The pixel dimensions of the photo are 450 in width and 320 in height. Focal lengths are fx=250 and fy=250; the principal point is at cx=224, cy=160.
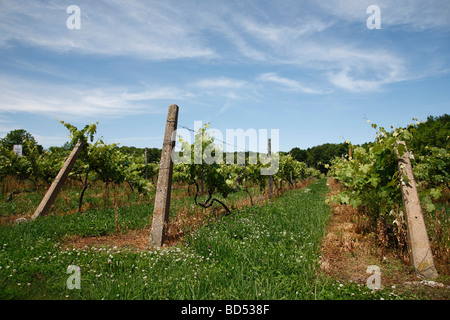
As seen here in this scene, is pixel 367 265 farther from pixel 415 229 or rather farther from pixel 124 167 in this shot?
pixel 124 167

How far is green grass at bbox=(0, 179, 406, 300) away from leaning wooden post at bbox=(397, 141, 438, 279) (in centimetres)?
92

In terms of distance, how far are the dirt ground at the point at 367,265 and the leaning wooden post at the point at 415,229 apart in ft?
0.41

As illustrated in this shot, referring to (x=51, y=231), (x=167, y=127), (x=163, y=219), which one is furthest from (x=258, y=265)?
(x=51, y=231)

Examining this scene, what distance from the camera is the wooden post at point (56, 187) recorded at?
646 cm

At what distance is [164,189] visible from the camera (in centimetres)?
481

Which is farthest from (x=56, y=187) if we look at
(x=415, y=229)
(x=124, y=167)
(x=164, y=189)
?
(x=415, y=229)

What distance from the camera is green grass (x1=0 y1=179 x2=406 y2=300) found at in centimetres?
270

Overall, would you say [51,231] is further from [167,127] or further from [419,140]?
[419,140]

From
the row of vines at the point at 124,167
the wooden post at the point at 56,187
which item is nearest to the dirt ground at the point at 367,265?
the row of vines at the point at 124,167

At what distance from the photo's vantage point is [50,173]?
1153 centimetres

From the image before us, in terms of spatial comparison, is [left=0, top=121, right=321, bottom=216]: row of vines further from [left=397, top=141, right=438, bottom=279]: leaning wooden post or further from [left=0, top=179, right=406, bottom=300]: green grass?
[left=397, top=141, right=438, bottom=279]: leaning wooden post

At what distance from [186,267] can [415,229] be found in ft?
10.7
